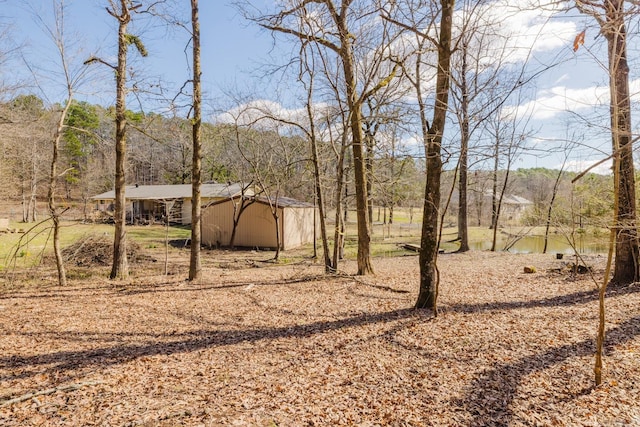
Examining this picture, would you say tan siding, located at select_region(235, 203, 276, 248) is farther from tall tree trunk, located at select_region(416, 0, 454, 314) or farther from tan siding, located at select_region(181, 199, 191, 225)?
tall tree trunk, located at select_region(416, 0, 454, 314)

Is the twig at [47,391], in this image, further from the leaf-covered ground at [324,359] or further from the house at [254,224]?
the house at [254,224]

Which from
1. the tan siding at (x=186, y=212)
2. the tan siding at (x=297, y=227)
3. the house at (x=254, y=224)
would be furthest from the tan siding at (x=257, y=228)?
the tan siding at (x=186, y=212)

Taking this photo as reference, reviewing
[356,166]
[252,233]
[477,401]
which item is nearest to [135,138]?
[252,233]

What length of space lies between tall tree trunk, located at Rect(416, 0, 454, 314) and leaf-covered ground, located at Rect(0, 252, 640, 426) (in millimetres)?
395

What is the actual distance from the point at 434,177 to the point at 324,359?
3.02 m

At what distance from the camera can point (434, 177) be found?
5207 millimetres

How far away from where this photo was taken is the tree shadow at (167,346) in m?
3.74

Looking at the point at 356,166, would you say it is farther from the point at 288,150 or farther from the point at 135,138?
the point at 135,138

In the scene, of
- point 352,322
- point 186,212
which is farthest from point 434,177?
point 186,212

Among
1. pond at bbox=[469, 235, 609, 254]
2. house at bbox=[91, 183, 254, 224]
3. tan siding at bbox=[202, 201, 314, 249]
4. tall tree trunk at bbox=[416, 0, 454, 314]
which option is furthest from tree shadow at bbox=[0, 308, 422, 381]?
house at bbox=[91, 183, 254, 224]

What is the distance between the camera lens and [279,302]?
623cm

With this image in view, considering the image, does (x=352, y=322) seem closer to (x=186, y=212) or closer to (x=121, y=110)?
(x=121, y=110)

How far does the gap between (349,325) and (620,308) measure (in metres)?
3.82

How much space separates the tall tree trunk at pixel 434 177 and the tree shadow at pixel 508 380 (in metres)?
1.66
